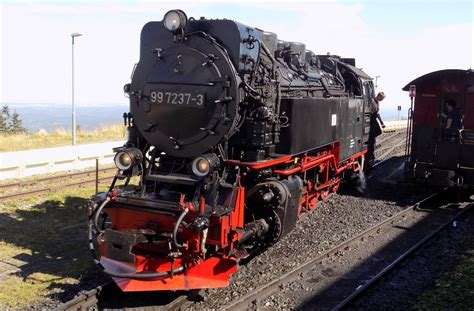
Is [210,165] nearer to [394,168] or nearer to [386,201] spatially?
[386,201]

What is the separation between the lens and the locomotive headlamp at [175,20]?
6180 mm

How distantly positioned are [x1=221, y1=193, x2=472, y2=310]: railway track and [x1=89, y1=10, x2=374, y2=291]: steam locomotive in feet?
1.32

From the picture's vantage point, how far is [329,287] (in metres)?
6.26

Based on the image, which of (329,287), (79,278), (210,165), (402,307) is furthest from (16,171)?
(402,307)

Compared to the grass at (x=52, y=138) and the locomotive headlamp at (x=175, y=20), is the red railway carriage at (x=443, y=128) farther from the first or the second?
the grass at (x=52, y=138)

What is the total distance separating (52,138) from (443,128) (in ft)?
59.9

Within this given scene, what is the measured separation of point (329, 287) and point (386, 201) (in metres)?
5.64

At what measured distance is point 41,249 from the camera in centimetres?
752

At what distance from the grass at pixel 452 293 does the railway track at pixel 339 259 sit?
71 cm

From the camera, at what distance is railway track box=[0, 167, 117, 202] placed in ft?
35.2

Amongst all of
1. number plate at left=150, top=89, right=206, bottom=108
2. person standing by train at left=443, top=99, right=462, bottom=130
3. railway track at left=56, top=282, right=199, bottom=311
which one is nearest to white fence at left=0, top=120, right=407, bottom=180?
number plate at left=150, top=89, right=206, bottom=108

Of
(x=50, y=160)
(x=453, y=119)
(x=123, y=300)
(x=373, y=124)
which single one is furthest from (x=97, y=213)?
(x=373, y=124)

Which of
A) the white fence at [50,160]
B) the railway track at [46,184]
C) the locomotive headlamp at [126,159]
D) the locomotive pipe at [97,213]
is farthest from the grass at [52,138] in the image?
the locomotive pipe at [97,213]

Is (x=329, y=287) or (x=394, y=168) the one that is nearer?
(x=329, y=287)
